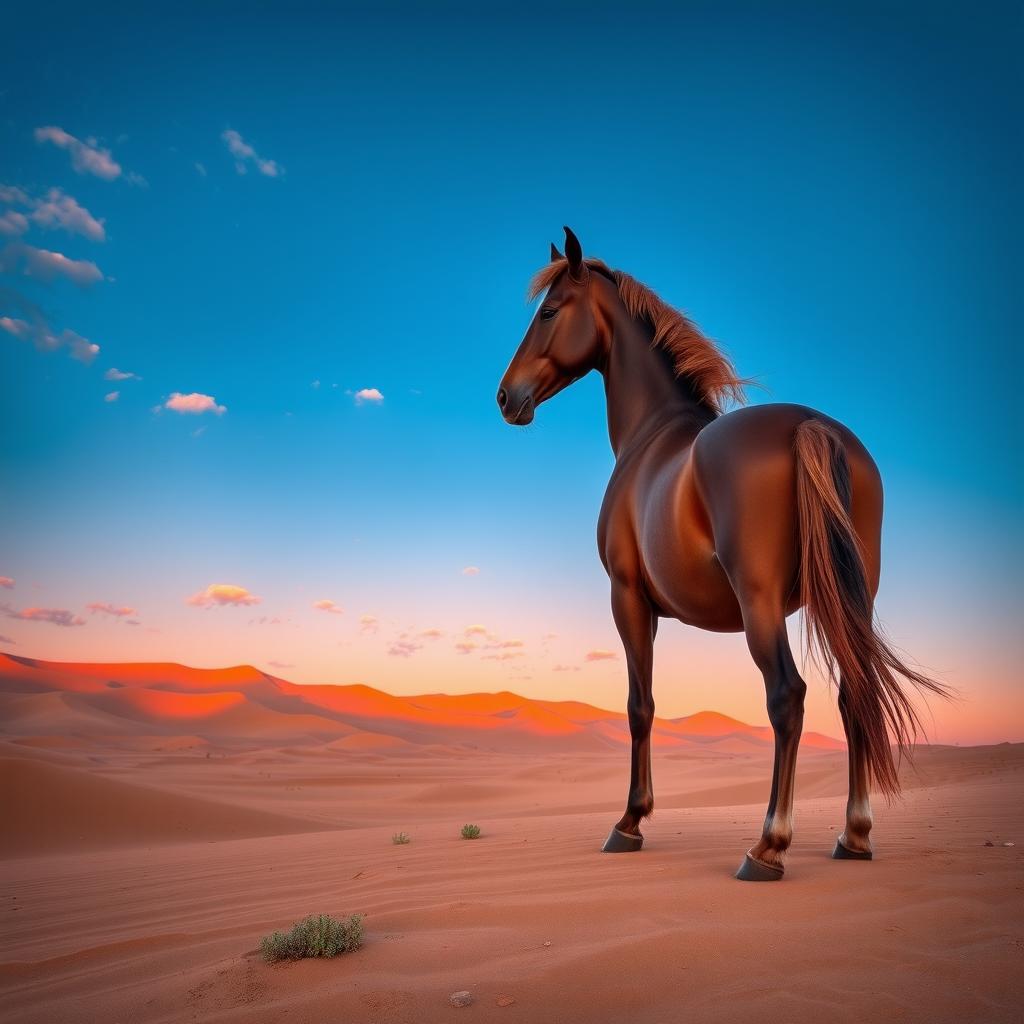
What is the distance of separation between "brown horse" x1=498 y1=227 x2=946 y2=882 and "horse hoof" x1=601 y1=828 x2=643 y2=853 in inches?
0.6

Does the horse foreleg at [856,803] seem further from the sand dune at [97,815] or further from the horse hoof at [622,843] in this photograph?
the sand dune at [97,815]

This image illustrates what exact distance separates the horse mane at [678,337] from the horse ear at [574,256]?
0.18 metres

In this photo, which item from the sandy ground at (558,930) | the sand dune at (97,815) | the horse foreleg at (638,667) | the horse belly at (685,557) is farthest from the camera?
the sand dune at (97,815)

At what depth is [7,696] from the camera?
39719 millimetres

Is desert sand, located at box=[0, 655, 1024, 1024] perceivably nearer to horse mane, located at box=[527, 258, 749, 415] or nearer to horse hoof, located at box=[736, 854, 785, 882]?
horse hoof, located at box=[736, 854, 785, 882]

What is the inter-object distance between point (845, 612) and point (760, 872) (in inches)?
48.7

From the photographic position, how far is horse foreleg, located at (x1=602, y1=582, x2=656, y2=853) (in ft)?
15.3

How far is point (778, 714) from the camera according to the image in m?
3.35

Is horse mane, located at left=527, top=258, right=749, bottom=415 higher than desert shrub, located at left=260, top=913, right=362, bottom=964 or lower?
higher

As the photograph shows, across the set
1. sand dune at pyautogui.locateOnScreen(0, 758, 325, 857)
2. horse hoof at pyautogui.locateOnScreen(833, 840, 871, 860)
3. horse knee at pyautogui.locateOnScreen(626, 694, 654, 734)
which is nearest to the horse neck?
horse knee at pyautogui.locateOnScreen(626, 694, 654, 734)

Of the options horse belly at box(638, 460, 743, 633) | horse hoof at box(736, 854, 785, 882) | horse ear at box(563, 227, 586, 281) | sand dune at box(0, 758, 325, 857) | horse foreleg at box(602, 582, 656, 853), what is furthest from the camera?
sand dune at box(0, 758, 325, 857)

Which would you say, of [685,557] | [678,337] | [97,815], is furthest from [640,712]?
[97,815]

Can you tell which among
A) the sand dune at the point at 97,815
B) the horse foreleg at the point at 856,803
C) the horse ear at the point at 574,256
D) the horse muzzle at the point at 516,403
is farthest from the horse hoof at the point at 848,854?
the sand dune at the point at 97,815

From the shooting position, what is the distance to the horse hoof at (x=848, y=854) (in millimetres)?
3643
